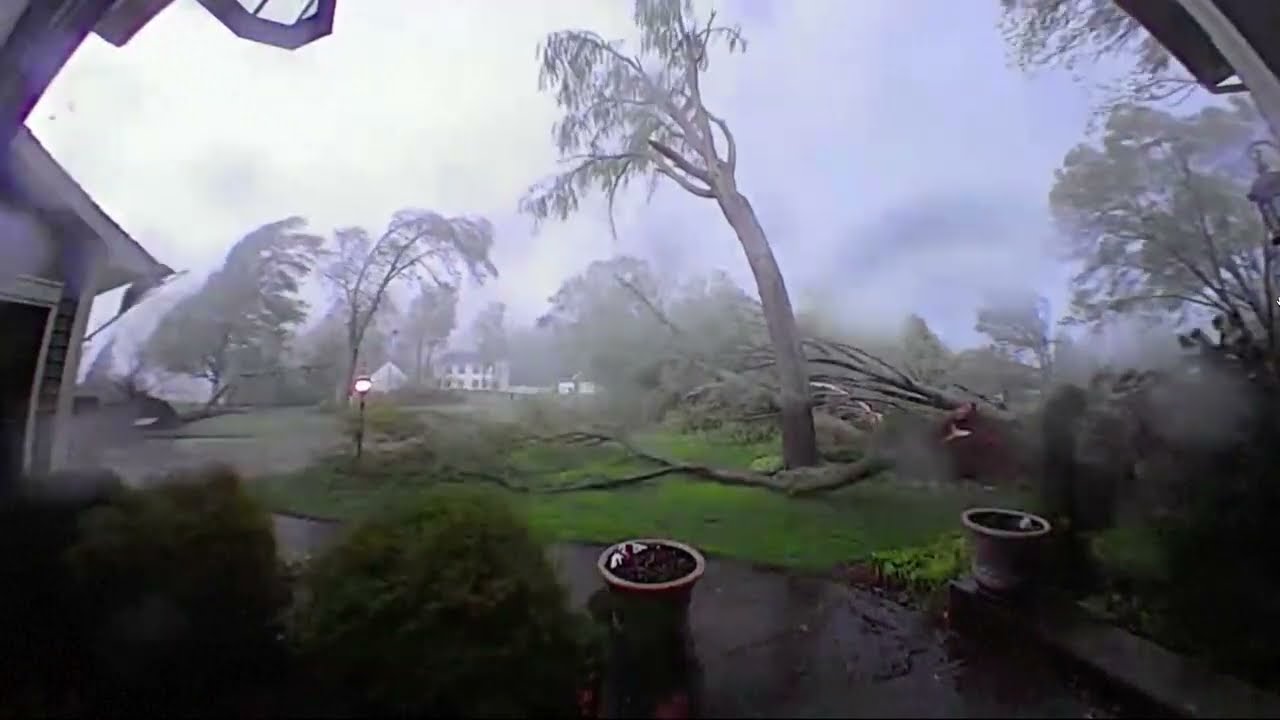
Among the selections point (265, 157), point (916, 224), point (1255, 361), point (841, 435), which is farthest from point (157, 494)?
point (1255, 361)

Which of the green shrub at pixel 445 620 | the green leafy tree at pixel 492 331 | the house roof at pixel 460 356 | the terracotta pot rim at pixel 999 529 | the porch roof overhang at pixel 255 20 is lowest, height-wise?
the green shrub at pixel 445 620

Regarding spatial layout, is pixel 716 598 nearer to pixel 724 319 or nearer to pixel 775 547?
pixel 775 547

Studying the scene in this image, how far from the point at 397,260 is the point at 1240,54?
3415 millimetres

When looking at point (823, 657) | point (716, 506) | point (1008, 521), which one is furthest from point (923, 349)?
point (823, 657)

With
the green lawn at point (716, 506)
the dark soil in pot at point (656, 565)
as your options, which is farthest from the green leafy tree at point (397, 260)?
the dark soil in pot at point (656, 565)

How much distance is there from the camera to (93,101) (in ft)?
9.23

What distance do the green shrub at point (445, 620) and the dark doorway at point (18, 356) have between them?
66.5 inches

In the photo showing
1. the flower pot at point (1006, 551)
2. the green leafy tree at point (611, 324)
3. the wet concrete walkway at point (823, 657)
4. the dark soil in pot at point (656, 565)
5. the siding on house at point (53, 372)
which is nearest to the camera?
the wet concrete walkway at point (823, 657)

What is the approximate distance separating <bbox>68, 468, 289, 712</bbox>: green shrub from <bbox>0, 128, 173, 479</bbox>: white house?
80cm

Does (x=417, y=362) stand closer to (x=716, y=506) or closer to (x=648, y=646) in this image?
(x=716, y=506)

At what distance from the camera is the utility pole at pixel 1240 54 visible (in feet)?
8.94

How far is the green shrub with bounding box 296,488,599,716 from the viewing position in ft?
5.85

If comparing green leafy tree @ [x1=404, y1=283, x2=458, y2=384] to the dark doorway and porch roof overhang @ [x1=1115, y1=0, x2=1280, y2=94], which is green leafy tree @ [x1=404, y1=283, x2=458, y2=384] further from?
porch roof overhang @ [x1=1115, y1=0, x2=1280, y2=94]

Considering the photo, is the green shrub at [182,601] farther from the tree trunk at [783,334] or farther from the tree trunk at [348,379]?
the tree trunk at [783,334]
